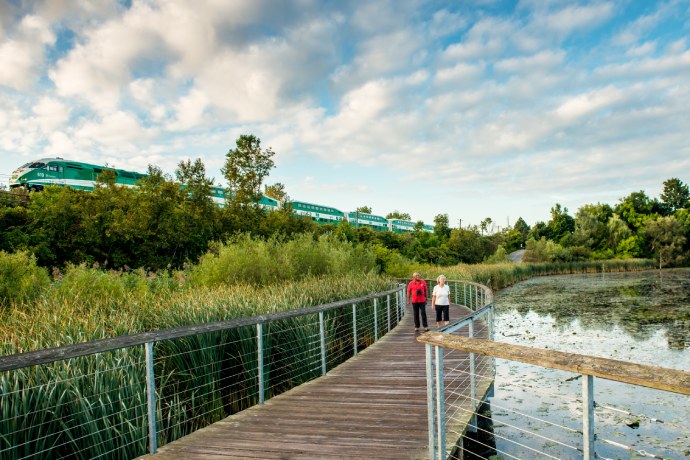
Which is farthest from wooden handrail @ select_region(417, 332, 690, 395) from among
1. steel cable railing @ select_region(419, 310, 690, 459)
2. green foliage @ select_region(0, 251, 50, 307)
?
green foliage @ select_region(0, 251, 50, 307)

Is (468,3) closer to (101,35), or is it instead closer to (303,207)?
(101,35)

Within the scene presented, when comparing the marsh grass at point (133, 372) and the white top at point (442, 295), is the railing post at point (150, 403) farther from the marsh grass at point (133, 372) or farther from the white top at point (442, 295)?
the white top at point (442, 295)

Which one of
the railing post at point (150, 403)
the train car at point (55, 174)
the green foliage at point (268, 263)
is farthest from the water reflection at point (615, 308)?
the train car at point (55, 174)

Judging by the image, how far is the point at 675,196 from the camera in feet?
276

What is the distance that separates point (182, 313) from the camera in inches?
287

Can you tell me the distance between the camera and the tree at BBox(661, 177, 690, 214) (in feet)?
276

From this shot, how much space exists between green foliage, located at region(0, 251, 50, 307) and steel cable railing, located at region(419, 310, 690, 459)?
10.4 meters

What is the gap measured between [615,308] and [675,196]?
79584mm

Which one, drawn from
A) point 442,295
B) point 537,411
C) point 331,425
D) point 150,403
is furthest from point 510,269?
point 150,403

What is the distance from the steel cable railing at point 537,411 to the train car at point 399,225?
189 ft

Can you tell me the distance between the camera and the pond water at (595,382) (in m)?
6.94

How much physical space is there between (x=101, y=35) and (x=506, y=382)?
39.6 ft

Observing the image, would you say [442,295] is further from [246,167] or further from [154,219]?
[246,167]

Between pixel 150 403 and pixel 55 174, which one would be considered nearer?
pixel 150 403
